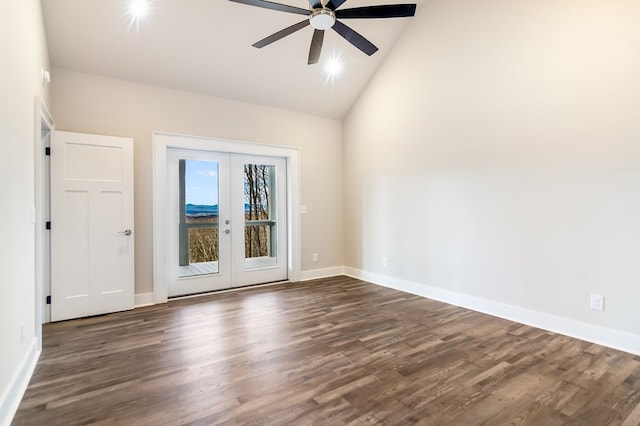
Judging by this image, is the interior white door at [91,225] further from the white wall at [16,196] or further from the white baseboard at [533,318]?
the white baseboard at [533,318]

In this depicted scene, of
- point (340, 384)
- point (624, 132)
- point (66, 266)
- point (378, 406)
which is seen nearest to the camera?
point (378, 406)

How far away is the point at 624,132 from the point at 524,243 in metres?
1.25

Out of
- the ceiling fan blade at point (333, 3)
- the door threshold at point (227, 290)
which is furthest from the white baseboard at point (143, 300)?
the ceiling fan blade at point (333, 3)

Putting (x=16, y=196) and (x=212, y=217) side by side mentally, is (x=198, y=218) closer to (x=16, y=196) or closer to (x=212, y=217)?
(x=212, y=217)

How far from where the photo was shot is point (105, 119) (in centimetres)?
387

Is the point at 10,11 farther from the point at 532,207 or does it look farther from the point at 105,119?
the point at 532,207

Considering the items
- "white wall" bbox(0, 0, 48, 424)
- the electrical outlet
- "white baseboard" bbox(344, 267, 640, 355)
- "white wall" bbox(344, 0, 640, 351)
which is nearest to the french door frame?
"white wall" bbox(0, 0, 48, 424)

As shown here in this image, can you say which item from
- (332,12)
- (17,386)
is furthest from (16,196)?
(332,12)

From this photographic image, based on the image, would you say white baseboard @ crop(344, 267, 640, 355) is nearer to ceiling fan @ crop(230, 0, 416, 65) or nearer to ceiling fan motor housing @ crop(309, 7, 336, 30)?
ceiling fan @ crop(230, 0, 416, 65)

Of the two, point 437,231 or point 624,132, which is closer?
point 624,132

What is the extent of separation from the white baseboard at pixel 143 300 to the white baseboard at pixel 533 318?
3292mm

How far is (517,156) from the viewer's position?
3367mm

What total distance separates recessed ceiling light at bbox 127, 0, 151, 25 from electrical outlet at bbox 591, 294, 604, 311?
5.11 m

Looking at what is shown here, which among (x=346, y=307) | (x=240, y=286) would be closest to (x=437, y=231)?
(x=346, y=307)
